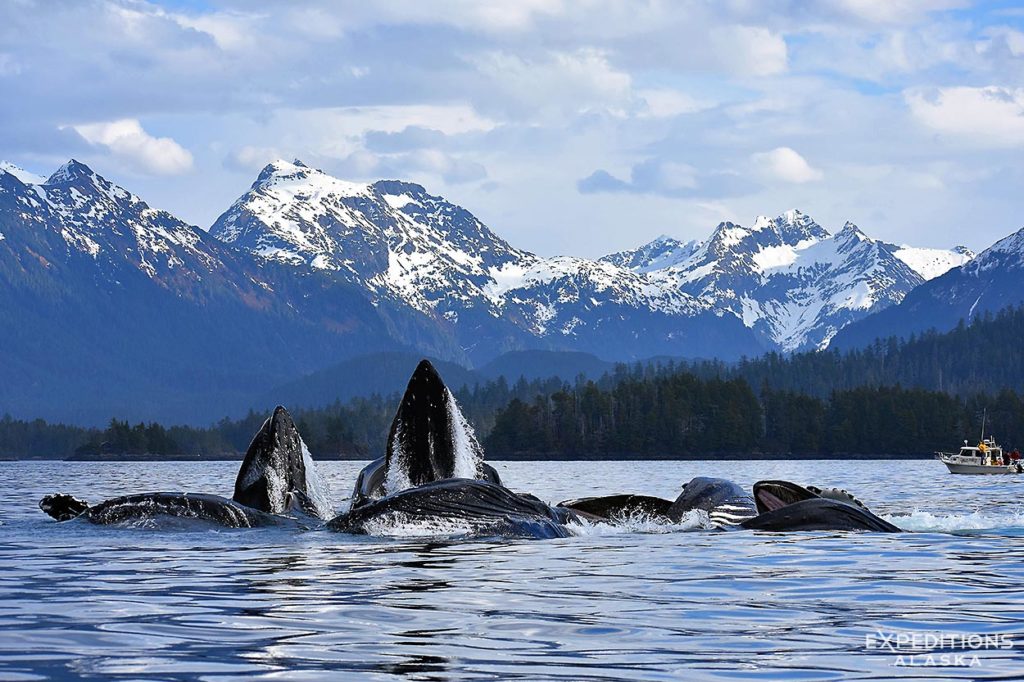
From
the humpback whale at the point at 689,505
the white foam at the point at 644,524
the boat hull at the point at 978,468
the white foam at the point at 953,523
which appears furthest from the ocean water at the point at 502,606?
the boat hull at the point at 978,468

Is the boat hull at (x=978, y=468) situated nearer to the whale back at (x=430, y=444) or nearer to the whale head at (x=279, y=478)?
the whale head at (x=279, y=478)

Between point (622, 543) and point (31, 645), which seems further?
point (622, 543)

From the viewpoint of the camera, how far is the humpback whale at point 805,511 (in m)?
23.2

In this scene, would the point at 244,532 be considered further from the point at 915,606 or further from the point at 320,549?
the point at 915,606

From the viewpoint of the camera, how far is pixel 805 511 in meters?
23.4

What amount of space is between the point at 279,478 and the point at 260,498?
616 millimetres

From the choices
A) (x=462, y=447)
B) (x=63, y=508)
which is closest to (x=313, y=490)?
(x=462, y=447)

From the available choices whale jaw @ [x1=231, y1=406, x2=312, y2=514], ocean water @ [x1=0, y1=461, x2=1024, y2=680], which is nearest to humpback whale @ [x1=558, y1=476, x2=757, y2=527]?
ocean water @ [x1=0, y1=461, x2=1024, y2=680]

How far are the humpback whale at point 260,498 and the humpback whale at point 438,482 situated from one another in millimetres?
1772

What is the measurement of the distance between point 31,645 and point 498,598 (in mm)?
5222

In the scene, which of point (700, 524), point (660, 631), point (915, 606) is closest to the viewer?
point (660, 631)

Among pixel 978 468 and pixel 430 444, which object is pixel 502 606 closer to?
pixel 430 444

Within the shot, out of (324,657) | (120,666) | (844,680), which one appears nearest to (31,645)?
(120,666)

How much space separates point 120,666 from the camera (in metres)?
11.0
